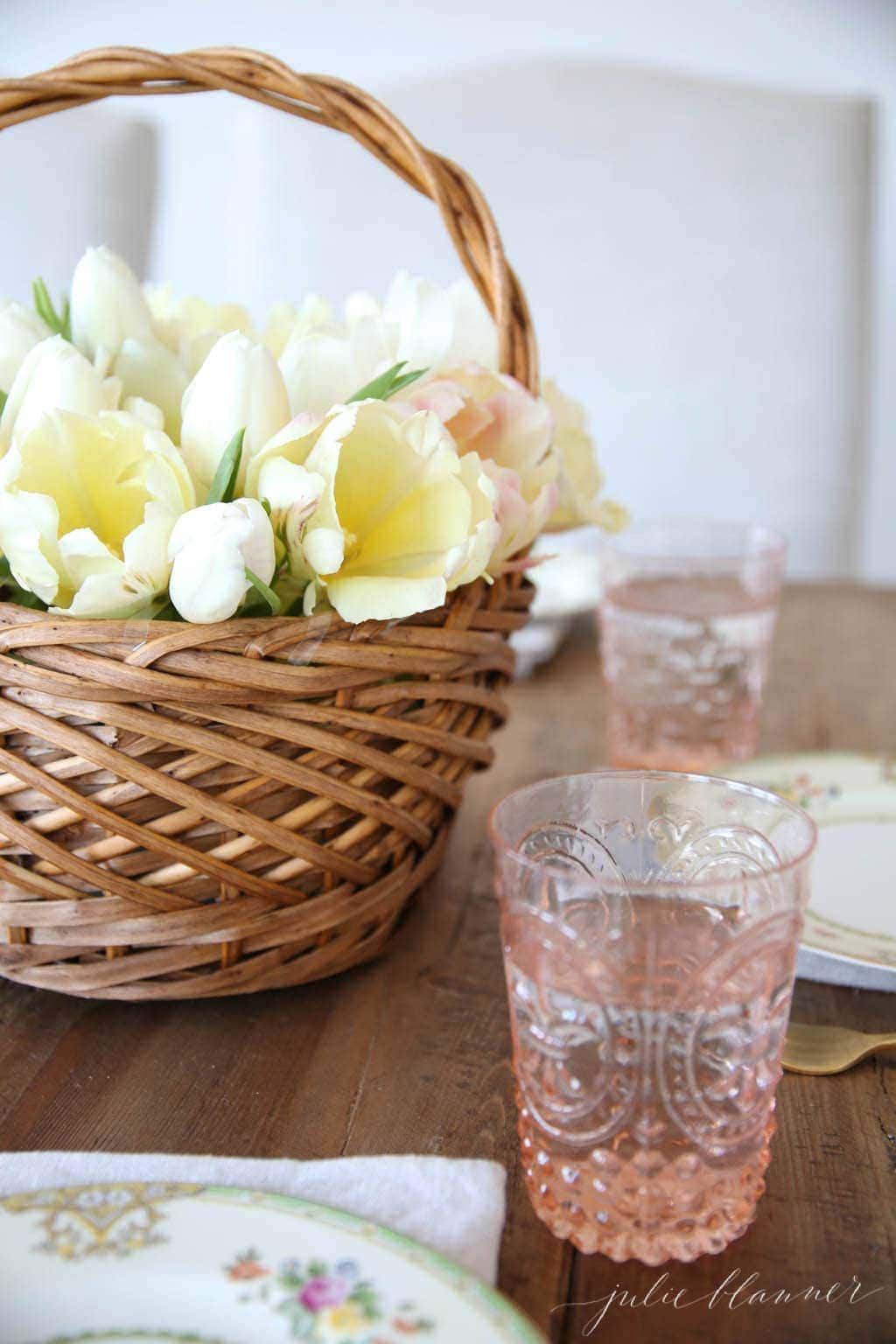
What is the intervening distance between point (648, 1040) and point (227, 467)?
264 millimetres

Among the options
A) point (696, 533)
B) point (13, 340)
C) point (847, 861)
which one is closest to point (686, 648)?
point (696, 533)

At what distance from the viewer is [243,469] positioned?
20.8 inches

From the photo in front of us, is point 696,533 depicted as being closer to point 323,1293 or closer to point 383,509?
point 383,509

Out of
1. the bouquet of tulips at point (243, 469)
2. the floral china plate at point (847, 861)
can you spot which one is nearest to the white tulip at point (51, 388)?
the bouquet of tulips at point (243, 469)

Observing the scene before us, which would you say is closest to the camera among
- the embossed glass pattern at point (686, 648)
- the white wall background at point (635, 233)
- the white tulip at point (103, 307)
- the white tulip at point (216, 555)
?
the white tulip at point (216, 555)

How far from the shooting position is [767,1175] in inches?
18.4

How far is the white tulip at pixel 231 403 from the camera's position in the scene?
0.52 metres

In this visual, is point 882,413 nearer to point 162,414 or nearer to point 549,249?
point 549,249

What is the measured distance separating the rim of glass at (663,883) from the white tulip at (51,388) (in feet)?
0.78

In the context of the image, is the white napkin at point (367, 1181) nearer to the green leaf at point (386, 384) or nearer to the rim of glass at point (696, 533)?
the green leaf at point (386, 384)

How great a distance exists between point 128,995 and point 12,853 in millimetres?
78

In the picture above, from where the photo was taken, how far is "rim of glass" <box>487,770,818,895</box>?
0.38 metres

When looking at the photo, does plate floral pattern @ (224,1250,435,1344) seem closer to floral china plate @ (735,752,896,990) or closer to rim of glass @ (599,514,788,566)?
floral china plate @ (735,752,896,990)

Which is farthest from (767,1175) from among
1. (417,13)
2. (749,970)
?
(417,13)
